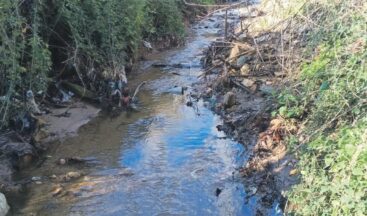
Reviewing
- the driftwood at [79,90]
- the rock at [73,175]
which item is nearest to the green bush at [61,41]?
the driftwood at [79,90]

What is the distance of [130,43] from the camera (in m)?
11.3

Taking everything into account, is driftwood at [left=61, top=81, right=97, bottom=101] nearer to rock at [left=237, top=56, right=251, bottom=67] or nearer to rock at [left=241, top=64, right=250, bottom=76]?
rock at [left=241, top=64, right=250, bottom=76]

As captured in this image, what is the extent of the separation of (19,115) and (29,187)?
149cm

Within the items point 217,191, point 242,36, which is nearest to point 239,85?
point 242,36

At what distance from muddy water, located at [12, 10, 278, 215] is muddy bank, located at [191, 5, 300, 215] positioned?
8.4 inches

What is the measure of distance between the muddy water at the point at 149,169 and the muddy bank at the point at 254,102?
21cm

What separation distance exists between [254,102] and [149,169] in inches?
109

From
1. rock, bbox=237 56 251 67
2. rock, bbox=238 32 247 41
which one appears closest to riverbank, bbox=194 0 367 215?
rock, bbox=237 56 251 67

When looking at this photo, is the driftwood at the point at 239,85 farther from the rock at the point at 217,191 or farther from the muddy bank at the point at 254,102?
the rock at the point at 217,191

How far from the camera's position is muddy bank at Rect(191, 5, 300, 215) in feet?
19.3

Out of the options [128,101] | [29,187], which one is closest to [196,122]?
[128,101]

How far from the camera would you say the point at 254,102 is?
28.2 feet

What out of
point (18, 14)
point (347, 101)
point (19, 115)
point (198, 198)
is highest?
point (18, 14)

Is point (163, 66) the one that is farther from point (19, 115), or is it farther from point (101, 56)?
point (19, 115)
